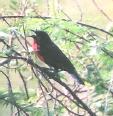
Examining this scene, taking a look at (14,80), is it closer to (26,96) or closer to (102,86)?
(26,96)

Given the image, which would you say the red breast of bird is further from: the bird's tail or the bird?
the bird's tail

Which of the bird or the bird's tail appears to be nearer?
the bird's tail

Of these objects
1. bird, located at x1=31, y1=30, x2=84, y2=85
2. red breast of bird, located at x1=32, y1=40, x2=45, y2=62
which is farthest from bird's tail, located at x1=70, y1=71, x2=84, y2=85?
red breast of bird, located at x1=32, y1=40, x2=45, y2=62

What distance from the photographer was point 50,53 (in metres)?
2.62

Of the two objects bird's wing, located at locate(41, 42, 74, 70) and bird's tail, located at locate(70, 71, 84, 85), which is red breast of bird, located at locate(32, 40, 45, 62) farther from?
bird's tail, located at locate(70, 71, 84, 85)

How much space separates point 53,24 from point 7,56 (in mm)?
229

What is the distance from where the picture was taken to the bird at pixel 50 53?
2412 mm

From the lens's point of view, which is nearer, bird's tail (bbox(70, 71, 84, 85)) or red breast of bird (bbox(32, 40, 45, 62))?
bird's tail (bbox(70, 71, 84, 85))

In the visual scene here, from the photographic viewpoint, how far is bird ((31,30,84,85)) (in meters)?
2.41

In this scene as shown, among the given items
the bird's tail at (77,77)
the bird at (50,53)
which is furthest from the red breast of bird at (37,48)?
the bird's tail at (77,77)

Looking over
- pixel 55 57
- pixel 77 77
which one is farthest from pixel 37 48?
pixel 77 77

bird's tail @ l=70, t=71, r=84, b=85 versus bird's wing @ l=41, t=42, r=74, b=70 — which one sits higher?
bird's wing @ l=41, t=42, r=74, b=70

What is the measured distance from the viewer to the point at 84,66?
7.29ft

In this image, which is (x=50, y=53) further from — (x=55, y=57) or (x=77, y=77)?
(x=77, y=77)
